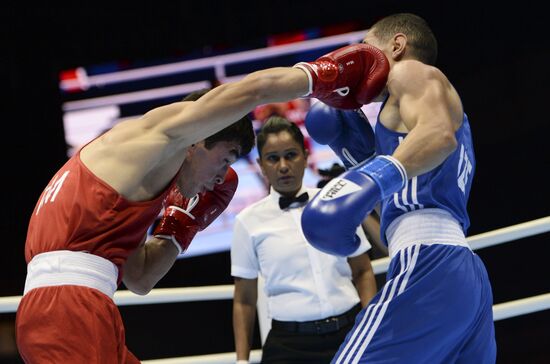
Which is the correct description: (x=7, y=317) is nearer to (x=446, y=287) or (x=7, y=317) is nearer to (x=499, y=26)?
(x=499, y=26)

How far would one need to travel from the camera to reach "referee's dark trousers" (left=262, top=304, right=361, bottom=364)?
3.36 m

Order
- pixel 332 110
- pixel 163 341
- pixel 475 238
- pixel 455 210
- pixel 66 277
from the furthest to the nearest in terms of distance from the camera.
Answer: pixel 163 341 < pixel 475 238 < pixel 332 110 < pixel 455 210 < pixel 66 277

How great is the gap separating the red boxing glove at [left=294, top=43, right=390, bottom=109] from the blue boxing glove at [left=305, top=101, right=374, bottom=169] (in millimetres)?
356

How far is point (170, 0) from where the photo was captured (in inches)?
271

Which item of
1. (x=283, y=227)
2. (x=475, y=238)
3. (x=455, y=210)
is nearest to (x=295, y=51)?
(x=283, y=227)

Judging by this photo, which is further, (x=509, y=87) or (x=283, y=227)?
(x=509, y=87)

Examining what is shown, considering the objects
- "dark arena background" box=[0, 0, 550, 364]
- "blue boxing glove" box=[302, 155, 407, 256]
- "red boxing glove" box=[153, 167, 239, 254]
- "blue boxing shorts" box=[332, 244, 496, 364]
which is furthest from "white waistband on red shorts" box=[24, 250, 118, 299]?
"dark arena background" box=[0, 0, 550, 364]

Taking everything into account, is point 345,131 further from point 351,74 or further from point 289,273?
point 289,273

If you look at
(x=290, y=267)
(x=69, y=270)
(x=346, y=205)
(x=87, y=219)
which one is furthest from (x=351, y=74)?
(x=290, y=267)

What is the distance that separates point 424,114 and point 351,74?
12.9 inches

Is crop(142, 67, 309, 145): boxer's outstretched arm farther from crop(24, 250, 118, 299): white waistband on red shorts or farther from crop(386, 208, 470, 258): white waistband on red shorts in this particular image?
crop(386, 208, 470, 258): white waistband on red shorts

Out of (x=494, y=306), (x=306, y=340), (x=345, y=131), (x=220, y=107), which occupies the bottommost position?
(x=306, y=340)

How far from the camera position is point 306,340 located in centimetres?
340

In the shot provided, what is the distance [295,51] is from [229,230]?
1.51 m
